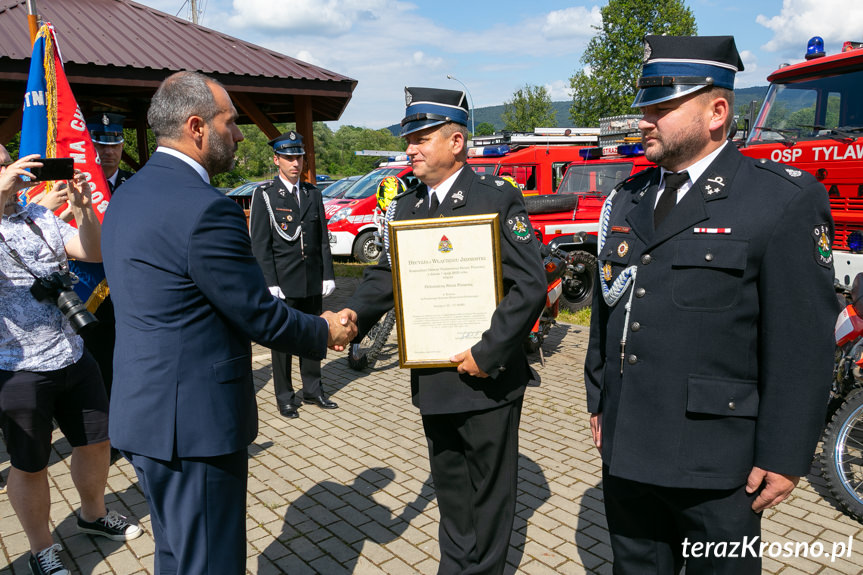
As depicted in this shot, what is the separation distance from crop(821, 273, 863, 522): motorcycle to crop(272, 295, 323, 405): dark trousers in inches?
157

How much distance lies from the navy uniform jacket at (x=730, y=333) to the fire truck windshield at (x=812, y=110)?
464cm

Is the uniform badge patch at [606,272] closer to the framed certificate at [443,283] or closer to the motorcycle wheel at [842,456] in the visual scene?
the framed certificate at [443,283]

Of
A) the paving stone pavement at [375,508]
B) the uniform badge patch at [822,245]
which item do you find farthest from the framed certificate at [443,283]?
the paving stone pavement at [375,508]

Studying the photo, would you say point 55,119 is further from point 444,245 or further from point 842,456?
point 842,456


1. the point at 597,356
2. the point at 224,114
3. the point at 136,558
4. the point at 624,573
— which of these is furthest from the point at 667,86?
the point at 136,558

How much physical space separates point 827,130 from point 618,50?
37.1 meters

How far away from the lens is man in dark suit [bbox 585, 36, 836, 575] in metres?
1.89

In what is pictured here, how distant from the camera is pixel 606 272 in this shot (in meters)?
2.38

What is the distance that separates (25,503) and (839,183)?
6.62m

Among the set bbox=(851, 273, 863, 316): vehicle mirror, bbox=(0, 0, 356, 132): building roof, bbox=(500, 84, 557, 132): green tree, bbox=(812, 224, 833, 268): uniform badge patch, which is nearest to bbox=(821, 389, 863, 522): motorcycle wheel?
bbox=(851, 273, 863, 316): vehicle mirror

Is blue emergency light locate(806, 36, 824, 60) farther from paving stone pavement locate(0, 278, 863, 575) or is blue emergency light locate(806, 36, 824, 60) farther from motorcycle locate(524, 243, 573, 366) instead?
paving stone pavement locate(0, 278, 863, 575)

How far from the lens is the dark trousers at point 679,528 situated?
2.00m

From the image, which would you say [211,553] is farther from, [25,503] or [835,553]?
[835,553]

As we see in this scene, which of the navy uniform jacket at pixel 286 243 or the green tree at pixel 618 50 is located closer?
the navy uniform jacket at pixel 286 243
